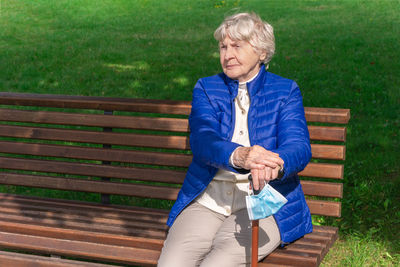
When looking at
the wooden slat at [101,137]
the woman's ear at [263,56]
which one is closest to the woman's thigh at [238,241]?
the woman's ear at [263,56]

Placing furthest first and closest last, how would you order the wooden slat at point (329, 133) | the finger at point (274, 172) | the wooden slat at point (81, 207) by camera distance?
the wooden slat at point (81, 207) < the wooden slat at point (329, 133) < the finger at point (274, 172)

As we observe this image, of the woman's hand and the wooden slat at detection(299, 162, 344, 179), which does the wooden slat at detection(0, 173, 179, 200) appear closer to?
the wooden slat at detection(299, 162, 344, 179)

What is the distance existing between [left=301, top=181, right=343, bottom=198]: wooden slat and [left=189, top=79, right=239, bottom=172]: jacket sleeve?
0.79 m

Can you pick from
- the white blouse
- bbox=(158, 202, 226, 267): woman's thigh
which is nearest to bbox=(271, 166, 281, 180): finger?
the white blouse

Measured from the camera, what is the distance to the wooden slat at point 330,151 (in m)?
3.75

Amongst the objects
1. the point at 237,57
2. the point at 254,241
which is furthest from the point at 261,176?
the point at 237,57

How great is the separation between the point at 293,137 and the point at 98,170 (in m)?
1.63

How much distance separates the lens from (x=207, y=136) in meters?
3.19

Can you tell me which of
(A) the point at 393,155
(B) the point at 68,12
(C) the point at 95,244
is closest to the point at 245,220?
(C) the point at 95,244

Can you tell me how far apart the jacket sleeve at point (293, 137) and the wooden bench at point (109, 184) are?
0.46 metres

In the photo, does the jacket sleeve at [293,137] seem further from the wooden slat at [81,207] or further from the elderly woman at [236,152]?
the wooden slat at [81,207]

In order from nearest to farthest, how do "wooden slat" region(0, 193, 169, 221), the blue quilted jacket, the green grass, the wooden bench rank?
the blue quilted jacket
the wooden bench
"wooden slat" region(0, 193, 169, 221)
the green grass

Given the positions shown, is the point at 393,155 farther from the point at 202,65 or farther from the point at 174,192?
the point at 202,65

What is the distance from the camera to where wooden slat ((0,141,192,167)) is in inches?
161
